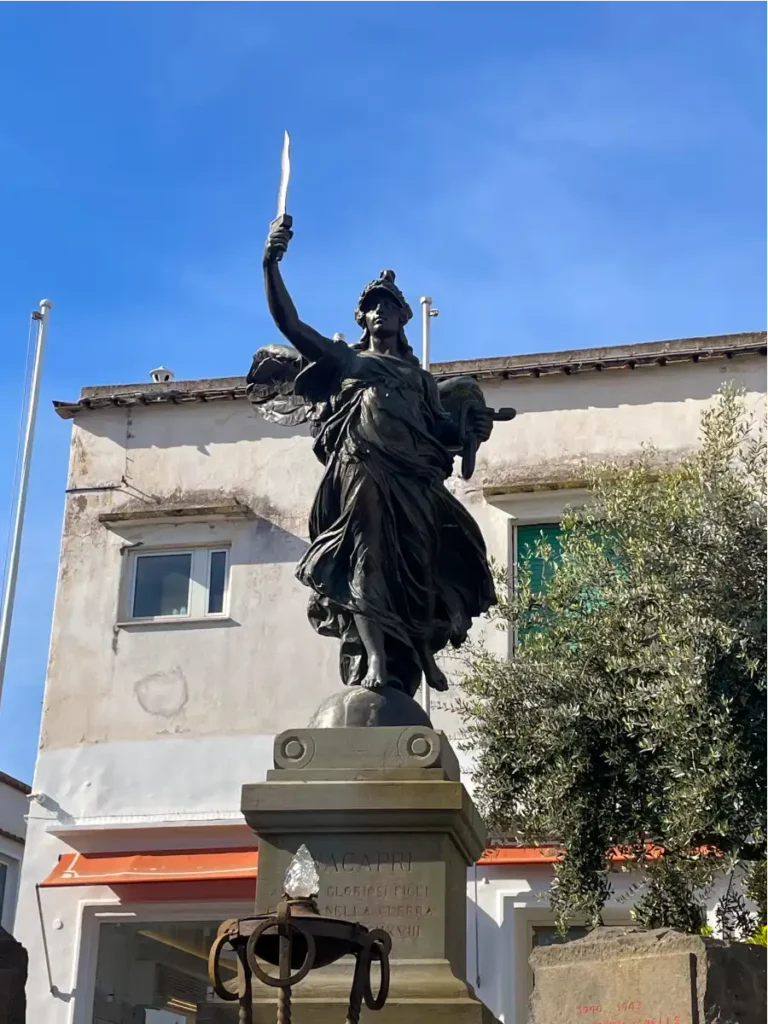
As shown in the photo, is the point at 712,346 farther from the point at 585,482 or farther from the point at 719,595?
the point at 719,595

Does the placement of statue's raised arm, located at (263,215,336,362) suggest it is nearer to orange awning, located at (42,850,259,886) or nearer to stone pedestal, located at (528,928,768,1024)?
stone pedestal, located at (528,928,768,1024)

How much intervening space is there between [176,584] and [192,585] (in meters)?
0.25

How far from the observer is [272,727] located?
1859cm

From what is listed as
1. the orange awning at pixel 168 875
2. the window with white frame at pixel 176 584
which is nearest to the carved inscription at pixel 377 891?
the orange awning at pixel 168 875

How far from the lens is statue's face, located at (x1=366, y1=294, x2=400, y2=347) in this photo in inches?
325

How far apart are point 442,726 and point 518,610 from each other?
12.9ft

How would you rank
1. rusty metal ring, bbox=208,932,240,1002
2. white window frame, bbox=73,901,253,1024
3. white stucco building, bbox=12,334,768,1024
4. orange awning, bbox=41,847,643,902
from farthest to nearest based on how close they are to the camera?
white stucco building, bbox=12,334,768,1024
white window frame, bbox=73,901,253,1024
orange awning, bbox=41,847,643,902
rusty metal ring, bbox=208,932,240,1002

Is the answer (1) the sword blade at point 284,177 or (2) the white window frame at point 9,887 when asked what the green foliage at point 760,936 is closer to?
(1) the sword blade at point 284,177

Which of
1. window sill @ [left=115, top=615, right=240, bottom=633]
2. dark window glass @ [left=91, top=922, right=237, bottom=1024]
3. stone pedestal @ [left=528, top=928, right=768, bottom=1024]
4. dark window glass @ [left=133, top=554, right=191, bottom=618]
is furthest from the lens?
dark window glass @ [left=133, top=554, right=191, bottom=618]

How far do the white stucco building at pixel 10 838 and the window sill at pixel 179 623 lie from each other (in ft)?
19.3

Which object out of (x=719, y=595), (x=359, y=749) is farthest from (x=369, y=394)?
(x=719, y=595)

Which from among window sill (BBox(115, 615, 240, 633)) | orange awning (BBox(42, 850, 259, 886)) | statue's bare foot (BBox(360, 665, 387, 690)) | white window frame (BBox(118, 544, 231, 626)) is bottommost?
statue's bare foot (BBox(360, 665, 387, 690))

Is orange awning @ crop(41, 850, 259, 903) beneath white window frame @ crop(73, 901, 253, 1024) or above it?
above

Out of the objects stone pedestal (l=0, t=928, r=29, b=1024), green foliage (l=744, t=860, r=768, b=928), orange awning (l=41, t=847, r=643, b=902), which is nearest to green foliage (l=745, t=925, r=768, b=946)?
green foliage (l=744, t=860, r=768, b=928)
